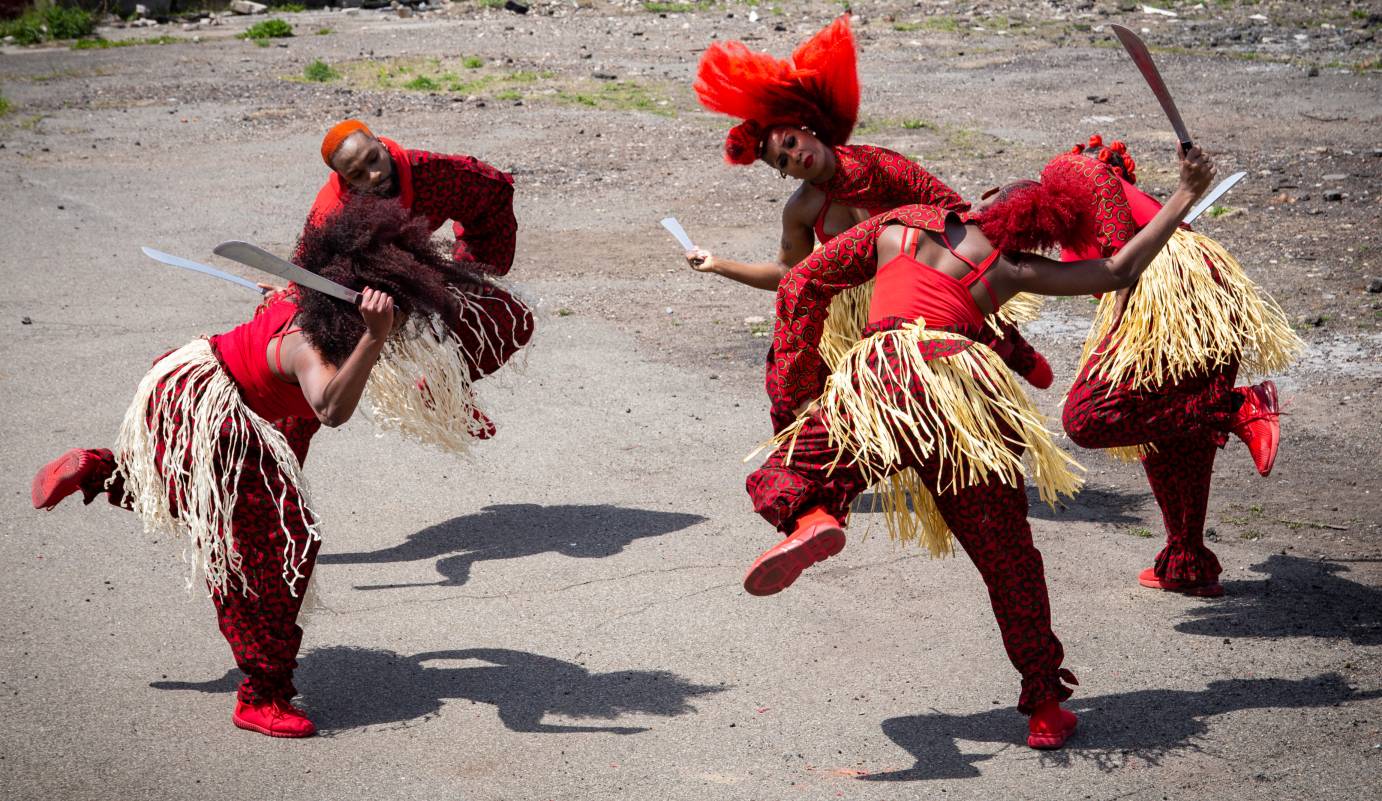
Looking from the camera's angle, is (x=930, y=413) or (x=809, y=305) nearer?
(x=930, y=413)

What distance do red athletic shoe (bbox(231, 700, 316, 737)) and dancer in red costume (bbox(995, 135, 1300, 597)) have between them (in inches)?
105

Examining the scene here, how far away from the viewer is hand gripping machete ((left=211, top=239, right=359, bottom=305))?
351 centimetres

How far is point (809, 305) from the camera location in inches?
159

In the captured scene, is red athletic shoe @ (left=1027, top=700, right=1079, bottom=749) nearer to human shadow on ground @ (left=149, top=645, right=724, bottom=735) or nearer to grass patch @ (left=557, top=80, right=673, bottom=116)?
human shadow on ground @ (left=149, top=645, right=724, bottom=735)

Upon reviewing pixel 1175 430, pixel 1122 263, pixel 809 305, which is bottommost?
pixel 1175 430

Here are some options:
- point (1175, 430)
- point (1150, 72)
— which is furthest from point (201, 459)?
point (1175, 430)

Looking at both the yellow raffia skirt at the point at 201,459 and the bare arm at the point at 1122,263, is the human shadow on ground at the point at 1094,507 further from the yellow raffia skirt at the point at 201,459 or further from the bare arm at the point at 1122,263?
the yellow raffia skirt at the point at 201,459

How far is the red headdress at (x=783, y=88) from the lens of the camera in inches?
190

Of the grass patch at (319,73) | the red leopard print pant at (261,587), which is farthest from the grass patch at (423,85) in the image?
the red leopard print pant at (261,587)

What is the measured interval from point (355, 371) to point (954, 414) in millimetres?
1632

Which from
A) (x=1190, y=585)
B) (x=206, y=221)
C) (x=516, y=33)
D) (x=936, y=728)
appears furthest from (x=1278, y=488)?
(x=516, y=33)

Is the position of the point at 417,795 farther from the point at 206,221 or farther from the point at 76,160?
the point at 76,160

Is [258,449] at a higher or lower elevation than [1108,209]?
lower

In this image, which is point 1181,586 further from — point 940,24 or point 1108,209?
point 940,24
